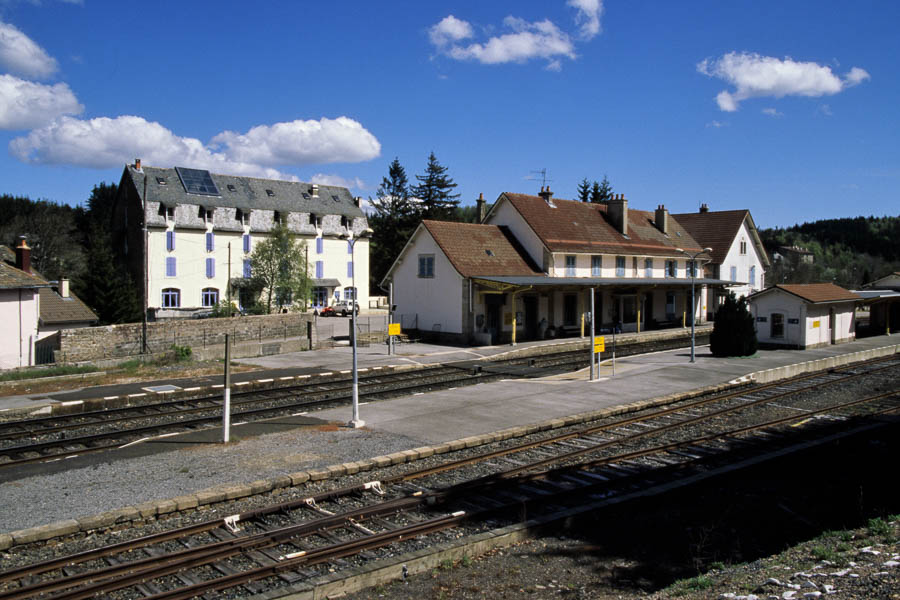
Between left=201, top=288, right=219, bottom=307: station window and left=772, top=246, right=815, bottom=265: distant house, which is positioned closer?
left=201, top=288, right=219, bottom=307: station window

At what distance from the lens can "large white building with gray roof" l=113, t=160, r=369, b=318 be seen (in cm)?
4997

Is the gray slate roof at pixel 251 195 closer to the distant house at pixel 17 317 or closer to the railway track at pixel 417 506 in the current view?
the distant house at pixel 17 317

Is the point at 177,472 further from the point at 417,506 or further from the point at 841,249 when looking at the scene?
the point at 841,249

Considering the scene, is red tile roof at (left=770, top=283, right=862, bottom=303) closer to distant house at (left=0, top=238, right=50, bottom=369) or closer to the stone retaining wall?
the stone retaining wall

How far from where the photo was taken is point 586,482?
11.0 metres

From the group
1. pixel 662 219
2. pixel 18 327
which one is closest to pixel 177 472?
pixel 18 327

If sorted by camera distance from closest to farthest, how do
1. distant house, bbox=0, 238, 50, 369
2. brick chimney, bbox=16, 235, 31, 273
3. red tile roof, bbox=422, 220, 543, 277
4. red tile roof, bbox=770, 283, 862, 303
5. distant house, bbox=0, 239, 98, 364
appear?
1. distant house, bbox=0, 238, 50, 369
2. red tile roof, bbox=770, 283, 862, 303
3. distant house, bbox=0, 239, 98, 364
4. brick chimney, bbox=16, 235, 31, 273
5. red tile roof, bbox=422, 220, 543, 277

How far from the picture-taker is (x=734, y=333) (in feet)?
89.0

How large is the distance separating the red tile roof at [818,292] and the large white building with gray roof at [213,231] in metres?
30.9

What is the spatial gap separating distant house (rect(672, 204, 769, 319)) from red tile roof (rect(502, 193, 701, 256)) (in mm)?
3721

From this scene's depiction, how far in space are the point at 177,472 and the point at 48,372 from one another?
15.0 metres

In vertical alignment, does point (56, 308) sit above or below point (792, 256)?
below

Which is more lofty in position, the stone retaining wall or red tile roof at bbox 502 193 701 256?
red tile roof at bbox 502 193 701 256

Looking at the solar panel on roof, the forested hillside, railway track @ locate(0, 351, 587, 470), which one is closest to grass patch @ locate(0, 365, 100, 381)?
railway track @ locate(0, 351, 587, 470)
